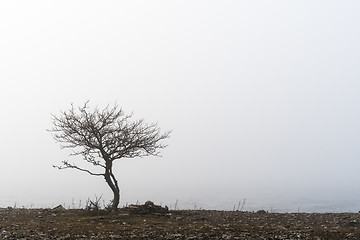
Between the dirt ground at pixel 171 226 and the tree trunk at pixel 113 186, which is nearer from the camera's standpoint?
the dirt ground at pixel 171 226

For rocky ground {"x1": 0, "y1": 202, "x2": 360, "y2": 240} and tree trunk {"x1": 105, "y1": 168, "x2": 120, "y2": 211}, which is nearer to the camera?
rocky ground {"x1": 0, "y1": 202, "x2": 360, "y2": 240}

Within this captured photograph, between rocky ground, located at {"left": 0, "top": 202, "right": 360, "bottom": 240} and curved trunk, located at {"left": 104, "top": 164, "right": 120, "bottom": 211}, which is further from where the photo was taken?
curved trunk, located at {"left": 104, "top": 164, "right": 120, "bottom": 211}

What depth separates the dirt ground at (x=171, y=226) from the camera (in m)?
20.7

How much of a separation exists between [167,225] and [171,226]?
742 mm

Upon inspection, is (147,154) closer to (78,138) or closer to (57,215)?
(78,138)

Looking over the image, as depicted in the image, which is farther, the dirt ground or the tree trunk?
the tree trunk

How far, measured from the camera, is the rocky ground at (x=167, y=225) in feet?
68.0

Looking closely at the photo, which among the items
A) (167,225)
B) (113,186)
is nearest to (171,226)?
(167,225)

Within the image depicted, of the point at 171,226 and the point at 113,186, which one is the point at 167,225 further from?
the point at 113,186

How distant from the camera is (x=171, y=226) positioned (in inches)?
960

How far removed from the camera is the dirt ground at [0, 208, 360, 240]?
20.7 metres

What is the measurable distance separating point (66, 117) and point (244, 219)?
17.8m

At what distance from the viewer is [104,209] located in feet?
106

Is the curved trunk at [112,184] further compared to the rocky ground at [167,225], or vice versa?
the curved trunk at [112,184]
